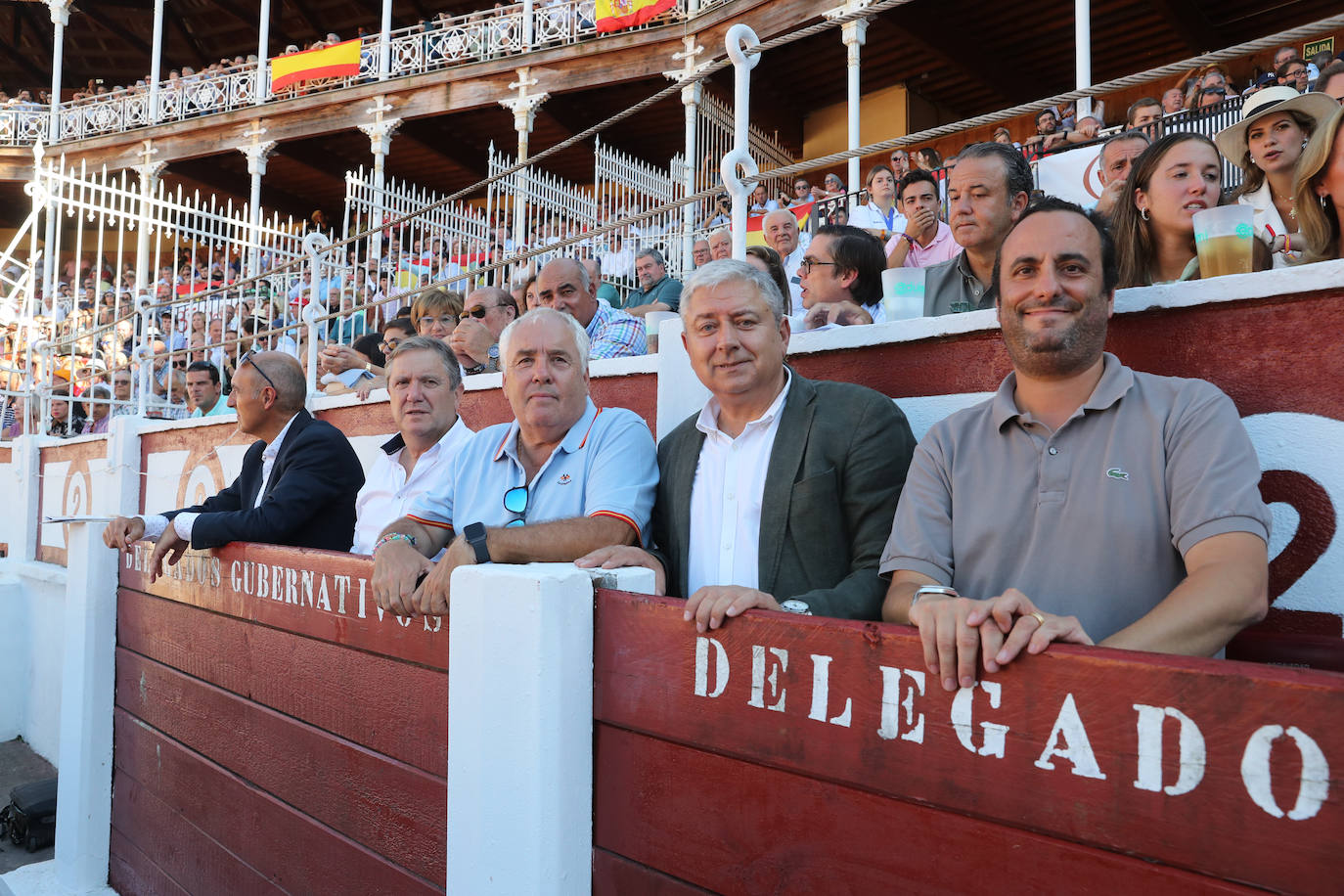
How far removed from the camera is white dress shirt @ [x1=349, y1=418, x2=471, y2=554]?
3088 millimetres

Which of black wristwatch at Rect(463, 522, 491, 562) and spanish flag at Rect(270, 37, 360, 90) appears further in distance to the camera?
spanish flag at Rect(270, 37, 360, 90)

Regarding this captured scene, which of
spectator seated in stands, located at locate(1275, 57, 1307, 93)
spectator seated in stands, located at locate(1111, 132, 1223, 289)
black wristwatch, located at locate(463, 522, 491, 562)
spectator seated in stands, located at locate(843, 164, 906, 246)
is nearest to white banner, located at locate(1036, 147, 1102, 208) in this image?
spectator seated in stands, located at locate(843, 164, 906, 246)

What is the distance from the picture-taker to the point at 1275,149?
2361mm

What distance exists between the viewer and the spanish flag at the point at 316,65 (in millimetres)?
14828

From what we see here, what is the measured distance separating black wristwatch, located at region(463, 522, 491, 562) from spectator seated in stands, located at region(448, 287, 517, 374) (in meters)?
2.47

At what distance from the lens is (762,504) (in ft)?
6.32

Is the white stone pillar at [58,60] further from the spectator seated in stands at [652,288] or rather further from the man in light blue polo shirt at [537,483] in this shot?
the man in light blue polo shirt at [537,483]

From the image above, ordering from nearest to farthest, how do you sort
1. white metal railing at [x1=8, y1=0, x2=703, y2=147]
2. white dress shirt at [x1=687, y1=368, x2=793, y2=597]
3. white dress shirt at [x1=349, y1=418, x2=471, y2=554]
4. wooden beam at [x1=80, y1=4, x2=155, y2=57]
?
1. white dress shirt at [x1=687, y1=368, x2=793, y2=597]
2. white dress shirt at [x1=349, y1=418, x2=471, y2=554]
3. white metal railing at [x1=8, y1=0, x2=703, y2=147]
4. wooden beam at [x1=80, y1=4, x2=155, y2=57]

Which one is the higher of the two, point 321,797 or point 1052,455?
point 1052,455

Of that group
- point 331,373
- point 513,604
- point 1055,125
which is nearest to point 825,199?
point 1055,125

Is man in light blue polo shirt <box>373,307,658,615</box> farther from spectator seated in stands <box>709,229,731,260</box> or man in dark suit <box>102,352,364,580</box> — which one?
spectator seated in stands <box>709,229,731,260</box>

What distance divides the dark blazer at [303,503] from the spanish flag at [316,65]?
44.1 ft

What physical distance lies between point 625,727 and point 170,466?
17.4 feet

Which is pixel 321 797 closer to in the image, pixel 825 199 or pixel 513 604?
pixel 513 604
